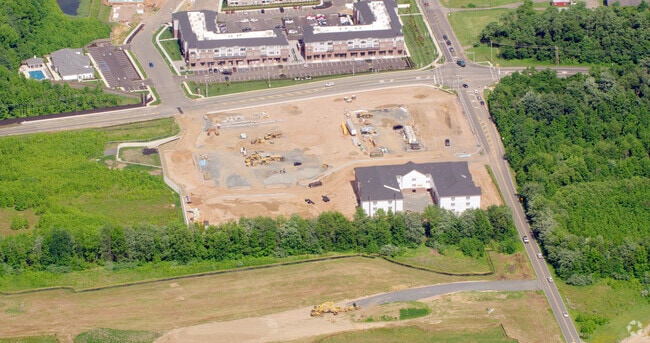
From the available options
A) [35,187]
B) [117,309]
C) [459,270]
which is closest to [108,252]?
[117,309]

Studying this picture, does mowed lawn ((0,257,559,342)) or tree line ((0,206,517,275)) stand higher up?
tree line ((0,206,517,275))

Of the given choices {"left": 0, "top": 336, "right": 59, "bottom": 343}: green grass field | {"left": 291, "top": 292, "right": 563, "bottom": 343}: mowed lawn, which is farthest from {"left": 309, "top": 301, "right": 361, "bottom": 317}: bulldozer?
{"left": 0, "top": 336, "right": 59, "bottom": 343}: green grass field

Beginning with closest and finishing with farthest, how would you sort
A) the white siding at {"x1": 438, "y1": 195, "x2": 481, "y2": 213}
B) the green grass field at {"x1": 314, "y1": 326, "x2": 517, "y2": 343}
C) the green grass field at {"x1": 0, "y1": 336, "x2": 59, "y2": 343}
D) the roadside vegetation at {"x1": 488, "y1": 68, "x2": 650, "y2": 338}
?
the green grass field at {"x1": 0, "y1": 336, "x2": 59, "y2": 343} → the green grass field at {"x1": 314, "y1": 326, "x2": 517, "y2": 343} → the roadside vegetation at {"x1": 488, "y1": 68, "x2": 650, "y2": 338} → the white siding at {"x1": 438, "y1": 195, "x2": 481, "y2": 213}

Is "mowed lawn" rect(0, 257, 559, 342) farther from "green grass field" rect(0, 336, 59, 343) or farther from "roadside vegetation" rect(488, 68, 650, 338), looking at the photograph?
"roadside vegetation" rect(488, 68, 650, 338)

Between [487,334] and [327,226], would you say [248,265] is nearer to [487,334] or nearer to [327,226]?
[327,226]

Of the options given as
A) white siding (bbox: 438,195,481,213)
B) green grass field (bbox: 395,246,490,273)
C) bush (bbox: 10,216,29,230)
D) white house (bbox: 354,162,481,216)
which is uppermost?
bush (bbox: 10,216,29,230)

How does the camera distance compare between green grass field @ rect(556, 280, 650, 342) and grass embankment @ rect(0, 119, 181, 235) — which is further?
grass embankment @ rect(0, 119, 181, 235)

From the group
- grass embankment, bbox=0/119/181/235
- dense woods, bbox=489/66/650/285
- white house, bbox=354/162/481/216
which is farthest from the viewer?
white house, bbox=354/162/481/216
